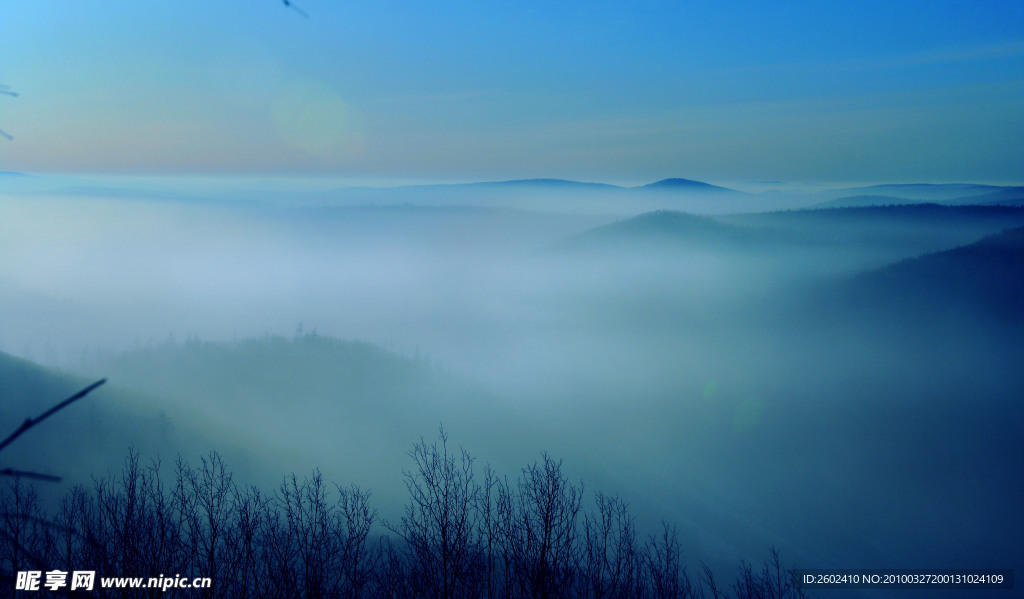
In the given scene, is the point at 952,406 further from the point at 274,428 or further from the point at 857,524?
the point at 274,428

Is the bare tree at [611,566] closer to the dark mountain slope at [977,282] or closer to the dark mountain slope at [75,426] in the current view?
the dark mountain slope at [75,426]

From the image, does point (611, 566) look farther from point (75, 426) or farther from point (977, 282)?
point (977, 282)

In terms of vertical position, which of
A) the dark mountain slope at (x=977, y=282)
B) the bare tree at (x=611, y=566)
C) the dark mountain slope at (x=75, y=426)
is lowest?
the bare tree at (x=611, y=566)

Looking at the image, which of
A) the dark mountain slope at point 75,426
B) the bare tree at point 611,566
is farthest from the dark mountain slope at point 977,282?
the dark mountain slope at point 75,426

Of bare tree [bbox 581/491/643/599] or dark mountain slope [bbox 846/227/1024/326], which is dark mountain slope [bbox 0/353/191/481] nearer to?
bare tree [bbox 581/491/643/599]

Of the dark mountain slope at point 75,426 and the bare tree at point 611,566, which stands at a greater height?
the dark mountain slope at point 75,426

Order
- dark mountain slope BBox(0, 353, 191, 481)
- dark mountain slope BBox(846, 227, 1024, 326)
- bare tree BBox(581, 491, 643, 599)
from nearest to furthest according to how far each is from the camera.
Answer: bare tree BBox(581, 491, 643, 599) < dark mountain slope BBox(0, 353, 191, 481) < dark mountain slope BBox(846, 227, 1024, 326)

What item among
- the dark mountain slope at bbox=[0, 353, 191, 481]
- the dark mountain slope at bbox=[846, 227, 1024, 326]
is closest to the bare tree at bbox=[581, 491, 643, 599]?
the dark mountain slope at bbox=[0, 353, 191, 481]

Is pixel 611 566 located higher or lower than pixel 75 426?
lower

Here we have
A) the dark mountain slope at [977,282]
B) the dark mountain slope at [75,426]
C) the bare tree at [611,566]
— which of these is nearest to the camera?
the bare tree at [611,566]

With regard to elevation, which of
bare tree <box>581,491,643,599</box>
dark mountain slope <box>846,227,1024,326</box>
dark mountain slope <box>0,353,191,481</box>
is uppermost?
dark mountain slope <box>846,227,1024,326</box>

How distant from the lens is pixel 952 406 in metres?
138

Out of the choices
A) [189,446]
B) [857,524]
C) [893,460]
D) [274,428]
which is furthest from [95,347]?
[893,460]

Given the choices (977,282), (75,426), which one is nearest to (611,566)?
(75,426)
